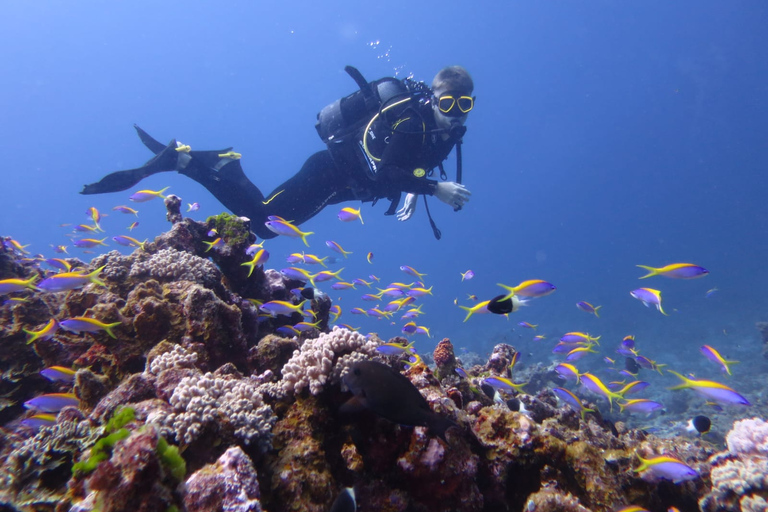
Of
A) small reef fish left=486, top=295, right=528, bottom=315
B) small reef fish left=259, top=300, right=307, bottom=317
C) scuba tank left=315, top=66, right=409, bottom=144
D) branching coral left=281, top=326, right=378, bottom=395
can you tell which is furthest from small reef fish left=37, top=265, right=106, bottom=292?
scuba tank left=315, top=66, right=409, bottom=144

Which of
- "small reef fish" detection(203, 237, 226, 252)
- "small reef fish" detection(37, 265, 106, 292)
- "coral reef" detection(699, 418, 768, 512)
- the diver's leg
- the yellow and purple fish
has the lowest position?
"coral reef" detection(699, 418, 768, 512)

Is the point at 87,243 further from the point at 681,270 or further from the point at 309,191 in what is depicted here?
the point at 681,270

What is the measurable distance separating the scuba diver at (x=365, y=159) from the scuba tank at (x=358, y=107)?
25 mm

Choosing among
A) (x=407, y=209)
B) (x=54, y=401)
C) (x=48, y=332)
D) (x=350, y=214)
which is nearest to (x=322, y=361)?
(x=54, y=401)

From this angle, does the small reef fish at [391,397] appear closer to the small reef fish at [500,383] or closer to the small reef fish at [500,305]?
the small reef fish at [500,305]

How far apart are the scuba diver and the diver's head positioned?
0.07ft

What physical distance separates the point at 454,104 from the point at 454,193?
2.45 metres

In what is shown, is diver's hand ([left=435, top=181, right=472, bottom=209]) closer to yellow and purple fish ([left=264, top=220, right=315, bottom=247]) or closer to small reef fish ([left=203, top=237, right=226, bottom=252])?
Result: yellow and purple fish ([left=264, top=220, right=315, bottom=247])

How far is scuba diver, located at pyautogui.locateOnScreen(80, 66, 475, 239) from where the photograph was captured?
24.2ft

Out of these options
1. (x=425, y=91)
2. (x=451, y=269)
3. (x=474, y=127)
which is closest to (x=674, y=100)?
(x=474, y=127)

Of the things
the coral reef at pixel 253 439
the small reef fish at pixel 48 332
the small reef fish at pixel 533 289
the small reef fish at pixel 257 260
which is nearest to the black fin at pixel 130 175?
the coral reef at pixel 253 439

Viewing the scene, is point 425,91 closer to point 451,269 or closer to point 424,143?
point 424,143

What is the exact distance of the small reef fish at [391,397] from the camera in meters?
1.80

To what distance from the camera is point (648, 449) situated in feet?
12.2
